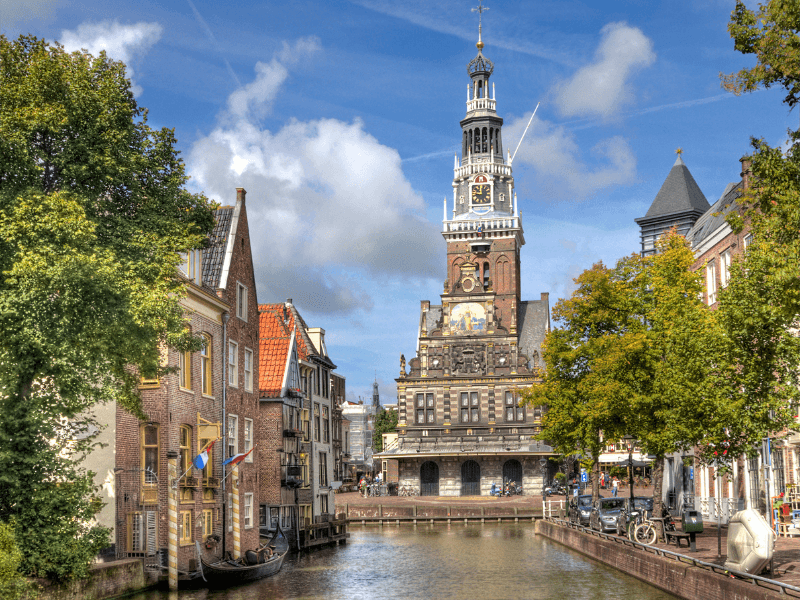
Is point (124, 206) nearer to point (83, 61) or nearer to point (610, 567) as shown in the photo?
point (83, 61)

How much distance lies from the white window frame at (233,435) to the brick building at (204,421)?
0.04m

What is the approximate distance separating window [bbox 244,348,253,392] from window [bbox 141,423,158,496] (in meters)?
8.42

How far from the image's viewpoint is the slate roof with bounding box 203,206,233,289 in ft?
117

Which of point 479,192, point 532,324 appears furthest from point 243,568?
point 479,192

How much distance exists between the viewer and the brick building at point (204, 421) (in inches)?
1133

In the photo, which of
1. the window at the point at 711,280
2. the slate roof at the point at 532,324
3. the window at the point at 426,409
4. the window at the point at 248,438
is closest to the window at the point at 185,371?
the window at the point at 248,438

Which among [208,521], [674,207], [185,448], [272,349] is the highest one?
[674,207]

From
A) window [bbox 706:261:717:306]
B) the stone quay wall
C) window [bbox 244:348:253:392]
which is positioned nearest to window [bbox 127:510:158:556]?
the stone quay wall

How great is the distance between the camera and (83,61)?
74.2ft

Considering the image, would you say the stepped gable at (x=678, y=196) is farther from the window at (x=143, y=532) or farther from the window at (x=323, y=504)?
the window at (x=143, y=532)

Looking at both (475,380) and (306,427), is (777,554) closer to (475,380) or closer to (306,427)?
(306,427)

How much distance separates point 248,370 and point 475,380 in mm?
60487

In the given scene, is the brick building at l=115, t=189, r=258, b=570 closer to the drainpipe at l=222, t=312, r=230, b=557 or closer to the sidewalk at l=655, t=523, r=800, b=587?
the drainpipe at l=222, t=312, r=230, b=557

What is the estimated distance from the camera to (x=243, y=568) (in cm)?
3048
